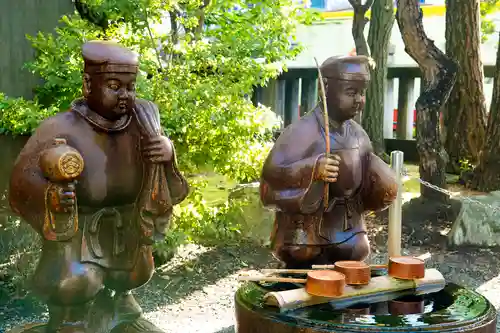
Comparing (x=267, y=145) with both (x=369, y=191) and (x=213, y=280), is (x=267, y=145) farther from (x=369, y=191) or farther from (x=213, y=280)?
(x=369, y=191)

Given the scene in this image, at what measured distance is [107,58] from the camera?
2953 mm

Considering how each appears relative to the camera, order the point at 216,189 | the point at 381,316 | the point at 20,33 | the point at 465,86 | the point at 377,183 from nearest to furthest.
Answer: the point at 381,316 → the point at 377,183 → the point at 20,33 → the point at 216,189 → the point at 465,86

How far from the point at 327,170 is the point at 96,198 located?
121 centimetres

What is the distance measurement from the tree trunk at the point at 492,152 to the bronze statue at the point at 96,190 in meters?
5.76

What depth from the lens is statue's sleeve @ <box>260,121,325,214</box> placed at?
10.9 ft

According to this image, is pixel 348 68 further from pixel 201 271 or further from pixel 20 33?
pixel 20 33

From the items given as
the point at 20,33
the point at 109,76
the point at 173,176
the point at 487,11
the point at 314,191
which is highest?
the point at 487,11

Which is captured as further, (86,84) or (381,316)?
(86,84)

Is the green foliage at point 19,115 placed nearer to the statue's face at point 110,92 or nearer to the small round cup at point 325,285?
the statue's face at point 110,92

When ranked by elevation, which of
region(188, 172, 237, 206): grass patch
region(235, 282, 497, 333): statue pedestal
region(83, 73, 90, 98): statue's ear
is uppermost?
region(83, 73, 90, 98): statue's ear

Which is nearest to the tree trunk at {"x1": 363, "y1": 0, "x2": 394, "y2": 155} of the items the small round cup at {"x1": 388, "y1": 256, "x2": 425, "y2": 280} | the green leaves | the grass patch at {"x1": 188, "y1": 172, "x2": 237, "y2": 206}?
the grass patch at {"x1": 188, "y1": 172, "x2": 237, "y2": 206}

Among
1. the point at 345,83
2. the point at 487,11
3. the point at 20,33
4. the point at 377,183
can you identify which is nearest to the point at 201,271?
the point at 20,33

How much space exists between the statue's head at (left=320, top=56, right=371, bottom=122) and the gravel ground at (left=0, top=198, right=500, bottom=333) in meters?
2.43

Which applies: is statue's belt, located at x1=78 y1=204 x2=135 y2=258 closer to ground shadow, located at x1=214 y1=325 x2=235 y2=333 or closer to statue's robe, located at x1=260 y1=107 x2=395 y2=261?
statue's robe, located at x1=260 y1=107 x2=395 y2=261
